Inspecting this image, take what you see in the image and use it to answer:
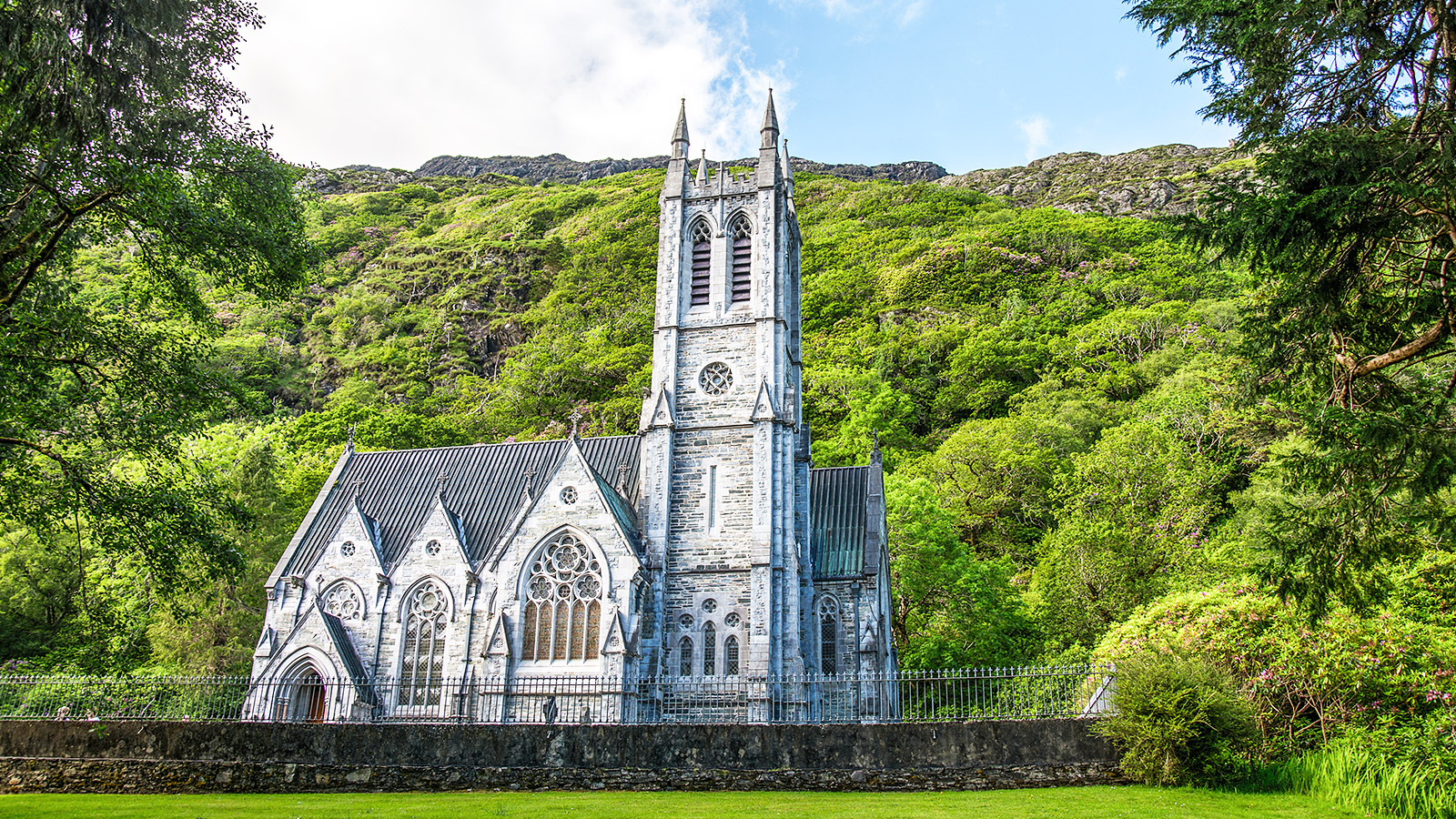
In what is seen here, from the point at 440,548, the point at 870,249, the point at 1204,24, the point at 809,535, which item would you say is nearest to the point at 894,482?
the point at 809,535

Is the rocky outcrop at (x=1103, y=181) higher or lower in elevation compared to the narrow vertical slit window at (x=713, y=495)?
higher

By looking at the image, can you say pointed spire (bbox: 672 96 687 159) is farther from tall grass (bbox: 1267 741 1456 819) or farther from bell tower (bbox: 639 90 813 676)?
tall grass (bbox: 1267 741 1456 819)

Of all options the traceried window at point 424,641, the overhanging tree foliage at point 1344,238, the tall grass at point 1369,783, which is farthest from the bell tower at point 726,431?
the overhanging tree foliage at point 1344,238

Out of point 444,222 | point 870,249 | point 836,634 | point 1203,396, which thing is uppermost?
point 444,222

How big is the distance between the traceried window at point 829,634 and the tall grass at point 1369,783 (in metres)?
14.1

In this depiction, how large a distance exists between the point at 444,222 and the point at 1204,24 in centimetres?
11209

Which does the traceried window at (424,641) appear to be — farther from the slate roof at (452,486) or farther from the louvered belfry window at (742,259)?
the louvered belfry window at (742,259)

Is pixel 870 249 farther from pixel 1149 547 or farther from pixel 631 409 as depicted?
pixel 1149 547

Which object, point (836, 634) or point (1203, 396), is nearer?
point (836, 634)

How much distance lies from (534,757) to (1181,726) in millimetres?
9529

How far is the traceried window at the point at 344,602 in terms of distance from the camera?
28.6 metres

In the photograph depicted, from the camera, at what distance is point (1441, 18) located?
979cm

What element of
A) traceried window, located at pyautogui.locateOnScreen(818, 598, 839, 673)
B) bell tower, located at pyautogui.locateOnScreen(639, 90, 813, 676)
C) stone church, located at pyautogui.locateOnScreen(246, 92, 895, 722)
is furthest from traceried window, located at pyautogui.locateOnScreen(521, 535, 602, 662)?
traceried window, located at pyautogui.locateOnScreen(818, 598, 839, 673)

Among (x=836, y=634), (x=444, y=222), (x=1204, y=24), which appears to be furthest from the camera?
(x=444, y=222)
